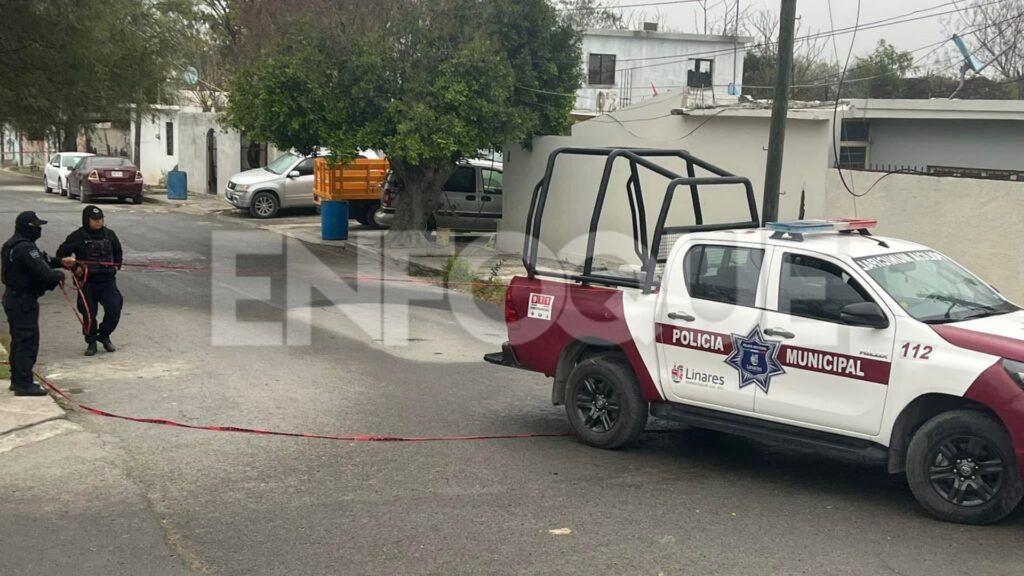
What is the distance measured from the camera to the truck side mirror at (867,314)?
696cm

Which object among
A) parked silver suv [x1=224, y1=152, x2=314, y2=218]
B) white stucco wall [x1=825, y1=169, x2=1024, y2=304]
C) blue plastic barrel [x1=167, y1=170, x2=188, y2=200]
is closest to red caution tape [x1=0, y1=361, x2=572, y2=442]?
white stucco wall [x1=825, y1=169, x2=1024, y2=304]

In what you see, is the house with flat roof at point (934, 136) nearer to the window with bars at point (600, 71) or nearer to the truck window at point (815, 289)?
the truck window at point (815, 289)

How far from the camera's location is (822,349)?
7.22m

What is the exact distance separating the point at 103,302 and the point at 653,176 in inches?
413

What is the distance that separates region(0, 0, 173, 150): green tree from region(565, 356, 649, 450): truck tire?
414 inches

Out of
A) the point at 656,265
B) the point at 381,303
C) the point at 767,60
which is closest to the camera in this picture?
the point at 656,265

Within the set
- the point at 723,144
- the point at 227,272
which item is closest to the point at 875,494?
the point at 723,144

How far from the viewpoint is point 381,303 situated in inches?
646

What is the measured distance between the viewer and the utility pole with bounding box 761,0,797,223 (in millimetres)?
13000

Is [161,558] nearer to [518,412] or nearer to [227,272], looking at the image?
[518,412]

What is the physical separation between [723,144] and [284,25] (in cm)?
940

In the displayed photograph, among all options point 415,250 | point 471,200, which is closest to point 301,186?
point 471,200

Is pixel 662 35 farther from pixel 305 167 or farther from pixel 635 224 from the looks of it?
pixel 635 224

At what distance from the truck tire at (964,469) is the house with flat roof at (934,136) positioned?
11563 millimetres
